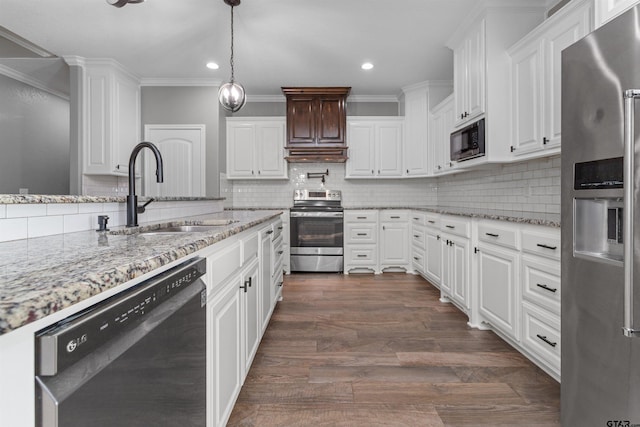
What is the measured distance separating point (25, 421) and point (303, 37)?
138 inches

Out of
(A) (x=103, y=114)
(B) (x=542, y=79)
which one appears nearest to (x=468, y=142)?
(B) (x=542, y=79)

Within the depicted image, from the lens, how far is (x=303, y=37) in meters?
3.33

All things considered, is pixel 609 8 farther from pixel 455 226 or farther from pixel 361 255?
pixel 361 255

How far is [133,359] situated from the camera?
0.70 metres

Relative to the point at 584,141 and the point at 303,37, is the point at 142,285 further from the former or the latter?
the point at 303,37

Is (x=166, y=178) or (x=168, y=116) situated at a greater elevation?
(x=168, y=116)

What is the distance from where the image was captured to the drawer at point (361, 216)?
183 inches

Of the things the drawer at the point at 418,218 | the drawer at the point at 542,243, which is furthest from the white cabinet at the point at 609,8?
the drawer at the point at 418,218

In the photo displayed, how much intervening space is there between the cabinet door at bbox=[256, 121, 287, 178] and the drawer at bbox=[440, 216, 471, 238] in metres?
2.48

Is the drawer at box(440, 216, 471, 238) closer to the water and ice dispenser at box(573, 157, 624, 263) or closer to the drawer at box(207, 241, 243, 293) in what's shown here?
the water and ice dispenser at box(573, 157, 624, 263)

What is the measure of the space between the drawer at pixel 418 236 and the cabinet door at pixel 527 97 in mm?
1621

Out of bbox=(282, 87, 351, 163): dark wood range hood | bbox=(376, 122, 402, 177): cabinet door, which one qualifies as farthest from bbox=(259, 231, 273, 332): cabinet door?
bbox=(376, 122, 402, 177): cabinet door

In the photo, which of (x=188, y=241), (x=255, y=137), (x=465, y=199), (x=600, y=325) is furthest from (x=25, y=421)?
(x=255, y=137)

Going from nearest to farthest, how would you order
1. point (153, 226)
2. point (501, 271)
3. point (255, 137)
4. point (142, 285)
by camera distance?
point (142, 285) < point (153, 226) < point (501, 271) < point (255, 137)
